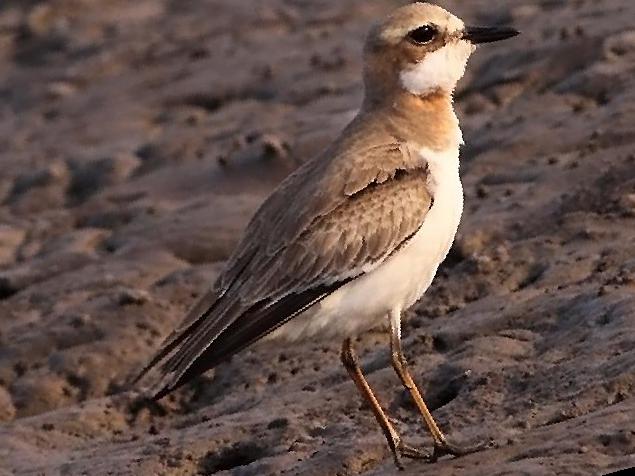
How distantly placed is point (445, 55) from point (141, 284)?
381 cm

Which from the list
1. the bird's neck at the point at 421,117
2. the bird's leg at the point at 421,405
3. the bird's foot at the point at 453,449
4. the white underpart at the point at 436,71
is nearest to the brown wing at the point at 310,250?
the bird's neck at the point at 421,117

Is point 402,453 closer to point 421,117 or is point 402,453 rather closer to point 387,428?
point 387,428

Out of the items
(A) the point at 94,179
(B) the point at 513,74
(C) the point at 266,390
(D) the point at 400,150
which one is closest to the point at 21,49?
(A) the point at 94,179

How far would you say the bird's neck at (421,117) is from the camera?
299 inches

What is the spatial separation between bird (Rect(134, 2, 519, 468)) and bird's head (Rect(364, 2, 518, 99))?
0.04 feet

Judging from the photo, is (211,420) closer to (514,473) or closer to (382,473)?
(382,473)

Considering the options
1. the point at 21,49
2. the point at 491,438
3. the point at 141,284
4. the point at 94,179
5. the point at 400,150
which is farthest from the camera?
the point at 21,49

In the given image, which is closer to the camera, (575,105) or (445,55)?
(445,55)

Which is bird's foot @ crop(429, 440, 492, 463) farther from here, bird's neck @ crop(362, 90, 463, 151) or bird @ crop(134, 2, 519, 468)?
bird's neck @ crop(362, 90, 463, 151)

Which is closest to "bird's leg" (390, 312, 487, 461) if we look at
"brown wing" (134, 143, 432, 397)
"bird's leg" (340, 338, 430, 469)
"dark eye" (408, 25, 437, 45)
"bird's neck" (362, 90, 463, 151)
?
"bird's leg" (340, 338, 430, 469)

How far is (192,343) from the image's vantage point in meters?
7.21

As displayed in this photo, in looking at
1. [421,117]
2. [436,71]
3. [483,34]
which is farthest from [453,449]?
[483,34]

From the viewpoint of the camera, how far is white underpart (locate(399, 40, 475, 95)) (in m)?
7.81

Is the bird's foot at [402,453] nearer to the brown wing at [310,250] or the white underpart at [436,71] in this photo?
the brown wing at [310,250]
